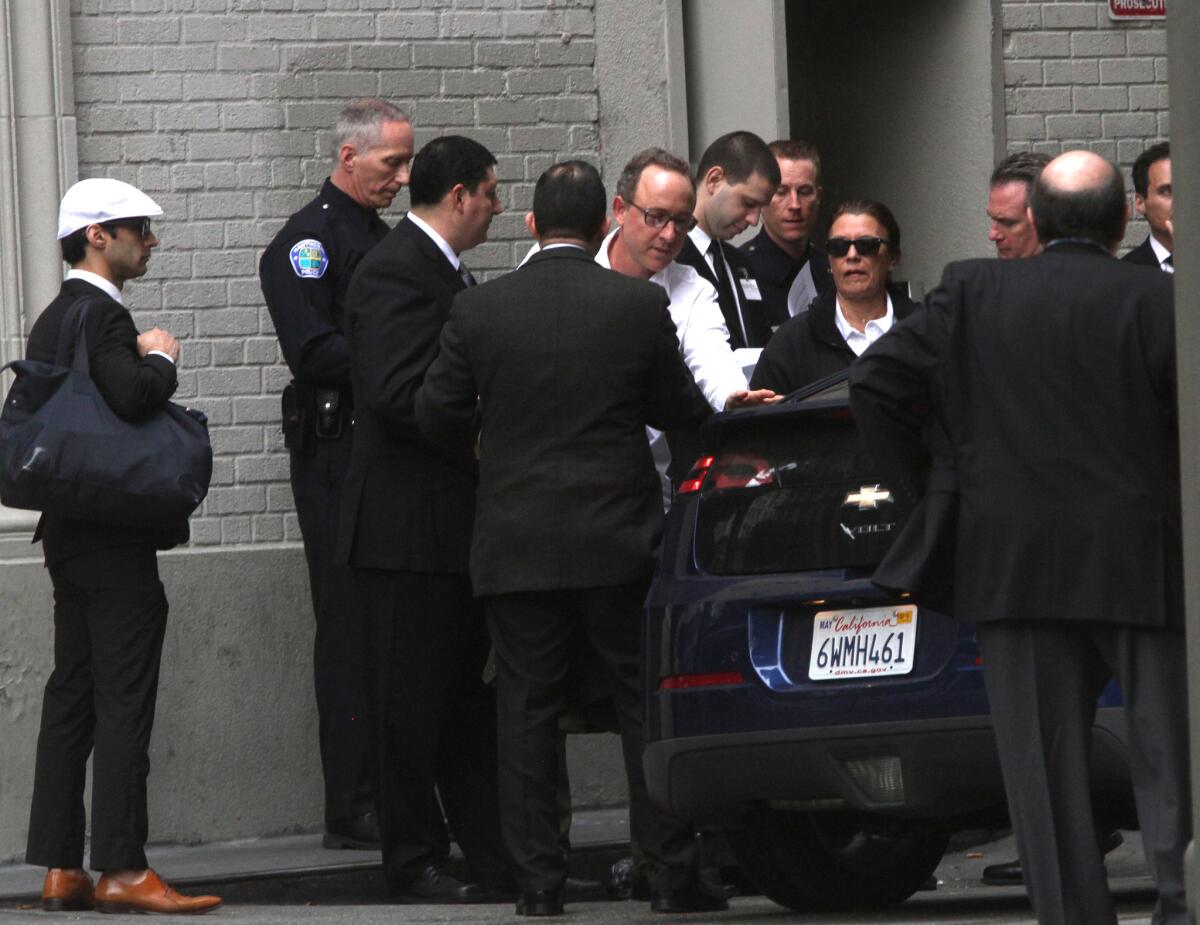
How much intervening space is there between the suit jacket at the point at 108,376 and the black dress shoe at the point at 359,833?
5.44 feet

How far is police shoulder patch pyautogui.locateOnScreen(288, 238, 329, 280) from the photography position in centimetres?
846

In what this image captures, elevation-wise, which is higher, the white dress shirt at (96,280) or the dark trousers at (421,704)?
the white dress shirt at (96,280)

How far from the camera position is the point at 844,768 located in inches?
246

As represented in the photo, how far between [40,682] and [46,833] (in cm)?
139

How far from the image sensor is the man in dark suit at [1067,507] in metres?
5.41

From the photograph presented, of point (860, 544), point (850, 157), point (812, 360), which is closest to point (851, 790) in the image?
point (860, 544)

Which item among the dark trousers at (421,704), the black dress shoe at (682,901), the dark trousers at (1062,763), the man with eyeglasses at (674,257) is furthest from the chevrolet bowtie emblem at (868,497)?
the dark trousers at (421,704)

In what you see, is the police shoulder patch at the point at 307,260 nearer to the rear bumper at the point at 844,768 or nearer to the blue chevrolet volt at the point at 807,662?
the blue chevrolet volt at the point at 807,662

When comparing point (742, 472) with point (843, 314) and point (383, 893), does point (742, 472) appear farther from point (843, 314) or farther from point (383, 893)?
point (383, 893)

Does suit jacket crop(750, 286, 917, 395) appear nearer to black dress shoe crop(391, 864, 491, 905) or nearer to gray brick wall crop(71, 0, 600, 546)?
black dress shoe crop(391, 864, 491, 905)

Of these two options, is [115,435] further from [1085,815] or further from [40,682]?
[1085,815]

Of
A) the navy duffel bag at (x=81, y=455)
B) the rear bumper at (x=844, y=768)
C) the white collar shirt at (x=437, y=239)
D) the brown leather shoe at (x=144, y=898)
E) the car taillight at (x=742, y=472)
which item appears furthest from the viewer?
the white collar shirt at (x=437, y=239)

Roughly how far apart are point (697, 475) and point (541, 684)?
707 millimetres

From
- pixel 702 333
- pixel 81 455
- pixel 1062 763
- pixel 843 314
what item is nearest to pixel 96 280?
pixel 81 455
